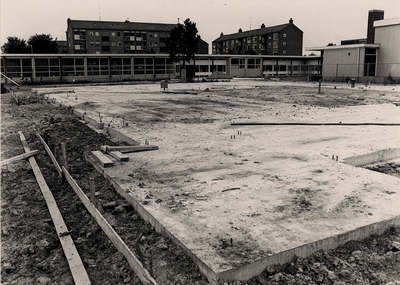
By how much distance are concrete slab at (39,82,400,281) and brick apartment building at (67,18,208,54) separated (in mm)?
76843

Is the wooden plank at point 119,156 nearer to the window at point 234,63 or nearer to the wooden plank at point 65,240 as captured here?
the wooden plank at point 65,240

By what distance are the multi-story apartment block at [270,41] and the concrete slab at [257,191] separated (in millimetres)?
81981

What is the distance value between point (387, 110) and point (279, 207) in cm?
1268

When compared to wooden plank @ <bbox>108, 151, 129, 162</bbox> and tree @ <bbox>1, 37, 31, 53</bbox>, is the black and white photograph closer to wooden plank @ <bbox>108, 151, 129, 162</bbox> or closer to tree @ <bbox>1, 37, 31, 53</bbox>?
wooden plank @ <bbox>108, 151, 129, 162</bbox>

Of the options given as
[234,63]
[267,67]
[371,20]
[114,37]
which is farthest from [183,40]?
[114,37]

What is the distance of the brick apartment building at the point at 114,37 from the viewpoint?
8550 cm

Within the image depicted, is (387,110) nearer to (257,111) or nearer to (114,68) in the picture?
(257,111)

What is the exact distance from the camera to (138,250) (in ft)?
13.6

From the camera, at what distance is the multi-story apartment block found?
9262 cm

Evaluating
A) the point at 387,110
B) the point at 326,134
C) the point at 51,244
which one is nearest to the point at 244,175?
the point at 51,244

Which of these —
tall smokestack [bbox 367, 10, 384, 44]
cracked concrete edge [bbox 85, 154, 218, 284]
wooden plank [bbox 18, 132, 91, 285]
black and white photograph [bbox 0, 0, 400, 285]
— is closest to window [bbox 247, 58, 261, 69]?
tall smokestack [bbox 367, 10, 384, 44]

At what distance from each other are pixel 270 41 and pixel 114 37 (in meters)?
37.7

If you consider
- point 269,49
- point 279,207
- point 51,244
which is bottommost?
point 51,244

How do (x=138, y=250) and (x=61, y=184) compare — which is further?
(x=61, y=184)
